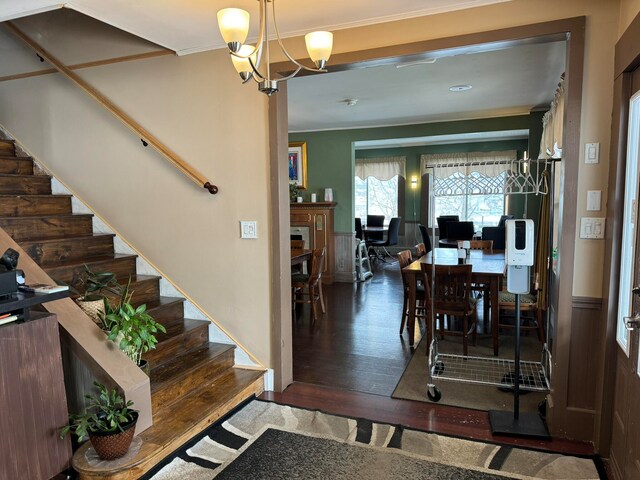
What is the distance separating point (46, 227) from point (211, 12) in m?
1.99

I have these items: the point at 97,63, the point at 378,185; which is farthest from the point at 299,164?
the point at 97,63

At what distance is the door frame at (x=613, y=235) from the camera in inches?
77.3

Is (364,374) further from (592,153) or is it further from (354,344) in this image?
(592,153)

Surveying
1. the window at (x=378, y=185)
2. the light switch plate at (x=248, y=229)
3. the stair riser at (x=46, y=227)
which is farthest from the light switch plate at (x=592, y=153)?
the window at (x=378, y=185)

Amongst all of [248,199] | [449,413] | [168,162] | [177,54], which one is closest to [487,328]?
[449,413]

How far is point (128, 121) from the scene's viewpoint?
3102 millimetres

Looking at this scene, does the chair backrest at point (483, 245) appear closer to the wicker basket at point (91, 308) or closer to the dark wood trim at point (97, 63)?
the dark wood trim at point (97, 63)

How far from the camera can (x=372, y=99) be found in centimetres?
509

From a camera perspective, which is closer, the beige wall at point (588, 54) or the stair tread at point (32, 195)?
the beige wall at point (588, 54)

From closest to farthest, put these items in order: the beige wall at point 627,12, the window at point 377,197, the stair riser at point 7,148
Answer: the beige wall at point 627,12 → the stair riser at point 7,148 → the window at point 377,197

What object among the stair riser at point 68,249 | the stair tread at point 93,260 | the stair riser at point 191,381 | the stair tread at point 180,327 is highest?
the stair riser at point 68,249

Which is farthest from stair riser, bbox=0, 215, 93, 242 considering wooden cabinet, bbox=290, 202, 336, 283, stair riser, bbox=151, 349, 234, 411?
wooden cabinet, bbox=290, 202, 336, 283

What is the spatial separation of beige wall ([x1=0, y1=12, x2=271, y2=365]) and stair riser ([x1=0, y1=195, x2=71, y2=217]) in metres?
0.18

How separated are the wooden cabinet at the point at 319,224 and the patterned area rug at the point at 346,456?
443 cm
